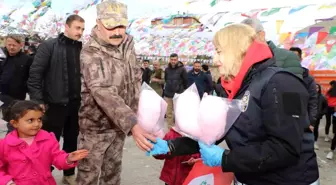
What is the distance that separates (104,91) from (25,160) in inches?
29.8

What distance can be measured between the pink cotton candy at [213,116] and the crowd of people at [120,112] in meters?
0.07

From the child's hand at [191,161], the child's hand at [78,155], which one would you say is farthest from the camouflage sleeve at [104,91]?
the child's hand at [191,161]

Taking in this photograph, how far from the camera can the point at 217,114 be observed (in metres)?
1.75

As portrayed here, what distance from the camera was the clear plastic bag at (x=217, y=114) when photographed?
1730 mm

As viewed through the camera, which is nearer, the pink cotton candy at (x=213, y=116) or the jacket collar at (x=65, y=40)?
the pink cotton candy at (x=213, y=116)

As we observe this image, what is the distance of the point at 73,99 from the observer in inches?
156

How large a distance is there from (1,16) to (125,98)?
27.0 metres

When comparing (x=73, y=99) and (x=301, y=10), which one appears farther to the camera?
(x=301, y=10)

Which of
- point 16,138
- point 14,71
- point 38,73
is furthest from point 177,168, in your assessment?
point 14,71

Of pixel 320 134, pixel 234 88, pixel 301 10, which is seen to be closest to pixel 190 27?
pixel 301 10

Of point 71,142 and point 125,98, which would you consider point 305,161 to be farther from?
point 71,142

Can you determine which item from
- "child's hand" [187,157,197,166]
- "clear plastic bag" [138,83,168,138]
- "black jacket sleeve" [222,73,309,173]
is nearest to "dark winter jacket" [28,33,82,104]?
"child's hand" [187,157,197,166]

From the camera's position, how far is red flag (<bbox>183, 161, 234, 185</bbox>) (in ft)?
7.07

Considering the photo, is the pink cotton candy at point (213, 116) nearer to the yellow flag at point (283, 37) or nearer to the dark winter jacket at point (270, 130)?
the dark winter jacket at point (270, 130)
